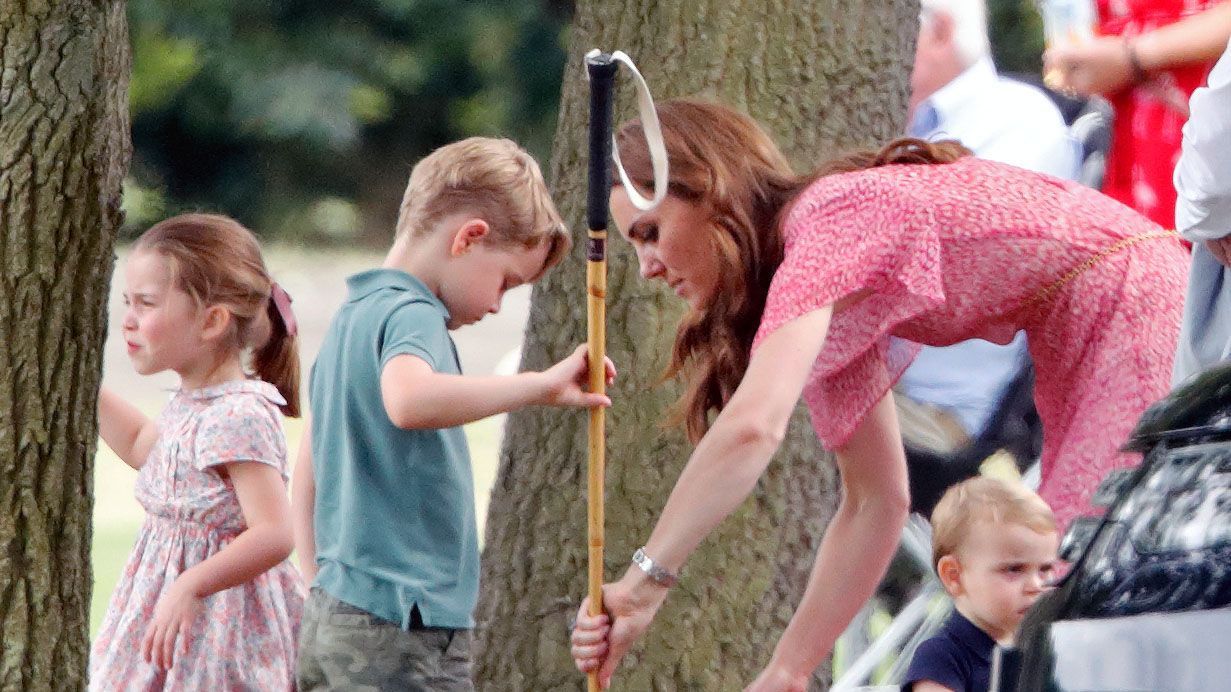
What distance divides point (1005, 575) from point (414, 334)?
3.74 ft

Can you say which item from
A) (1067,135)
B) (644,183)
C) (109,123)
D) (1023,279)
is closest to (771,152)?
(644,183)

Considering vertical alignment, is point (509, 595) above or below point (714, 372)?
below

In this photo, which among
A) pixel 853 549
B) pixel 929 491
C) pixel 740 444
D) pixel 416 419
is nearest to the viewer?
pixel 740 444

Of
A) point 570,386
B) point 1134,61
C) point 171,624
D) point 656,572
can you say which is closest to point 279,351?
point 171,624

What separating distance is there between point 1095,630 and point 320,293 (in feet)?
44.2

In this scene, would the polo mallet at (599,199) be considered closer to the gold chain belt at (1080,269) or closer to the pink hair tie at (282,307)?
the gold chain belt at (1080,269)

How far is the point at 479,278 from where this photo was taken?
12.7 feet

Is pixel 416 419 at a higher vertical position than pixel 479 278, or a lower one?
lower

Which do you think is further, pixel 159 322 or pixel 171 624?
pixel 159 322

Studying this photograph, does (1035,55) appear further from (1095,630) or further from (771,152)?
(1095,630)

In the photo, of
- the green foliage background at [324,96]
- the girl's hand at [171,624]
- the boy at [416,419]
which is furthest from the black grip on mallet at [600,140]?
the green foliage background at [324,96]

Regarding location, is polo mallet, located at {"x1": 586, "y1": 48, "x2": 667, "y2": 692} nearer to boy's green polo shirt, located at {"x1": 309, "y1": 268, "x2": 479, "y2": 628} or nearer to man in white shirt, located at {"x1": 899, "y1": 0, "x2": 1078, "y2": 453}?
boy's green polo shirt, located at {"x1": 309, "y1": 268, "x2": 479, "y2": 628}

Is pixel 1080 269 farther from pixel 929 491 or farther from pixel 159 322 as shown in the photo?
pixel 929 491

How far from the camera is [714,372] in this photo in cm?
391
